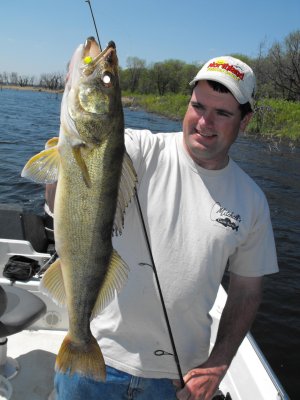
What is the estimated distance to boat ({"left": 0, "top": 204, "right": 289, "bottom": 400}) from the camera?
11.7 ft

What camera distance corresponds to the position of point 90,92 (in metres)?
2.00

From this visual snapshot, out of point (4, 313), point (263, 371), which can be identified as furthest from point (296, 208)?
point (4, 313)

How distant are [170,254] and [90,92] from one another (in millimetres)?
1018

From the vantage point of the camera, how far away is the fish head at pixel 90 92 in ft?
6.50

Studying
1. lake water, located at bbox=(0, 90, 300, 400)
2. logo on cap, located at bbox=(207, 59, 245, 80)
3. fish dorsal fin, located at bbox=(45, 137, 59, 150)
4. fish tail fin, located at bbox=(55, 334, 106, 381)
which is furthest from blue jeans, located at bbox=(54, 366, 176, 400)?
lake water, located at bbox=(0, 90, 300, 400)

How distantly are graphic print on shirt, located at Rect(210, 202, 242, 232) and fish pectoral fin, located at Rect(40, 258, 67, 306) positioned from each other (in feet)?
3.11

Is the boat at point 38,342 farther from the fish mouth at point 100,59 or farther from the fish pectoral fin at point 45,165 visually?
the fish mouth at point 100,59

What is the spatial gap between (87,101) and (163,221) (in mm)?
820

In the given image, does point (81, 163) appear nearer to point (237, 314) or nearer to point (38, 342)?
point (237, 314)

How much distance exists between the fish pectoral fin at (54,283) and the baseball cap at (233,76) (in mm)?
1445

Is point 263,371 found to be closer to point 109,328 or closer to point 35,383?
point 109,328

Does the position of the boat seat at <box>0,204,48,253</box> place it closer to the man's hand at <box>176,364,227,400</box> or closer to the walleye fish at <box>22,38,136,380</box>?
the walleye fish at <box>22,38,136,380</box>

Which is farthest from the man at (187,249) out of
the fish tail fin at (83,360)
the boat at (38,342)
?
the boat at (38,342)

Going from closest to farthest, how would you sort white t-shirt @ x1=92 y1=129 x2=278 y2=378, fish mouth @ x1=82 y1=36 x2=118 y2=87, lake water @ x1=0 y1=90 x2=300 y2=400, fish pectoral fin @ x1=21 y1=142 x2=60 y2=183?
fish mouth @ x1=82 y1=36 x2=118 y2=87
fish pectoral fin @ x1=21 y1=142 x2=60 y2=183
white t-shirt @ x1=92 y1=129 x2=278 y2=378
lake water @ x1=0 y1=90 x2=300 y2=400
